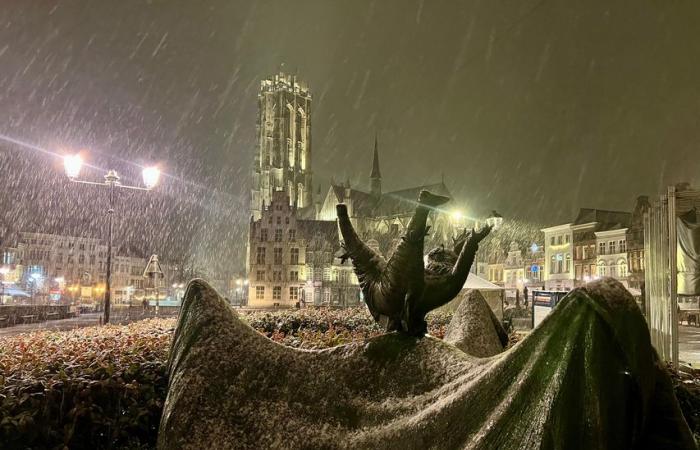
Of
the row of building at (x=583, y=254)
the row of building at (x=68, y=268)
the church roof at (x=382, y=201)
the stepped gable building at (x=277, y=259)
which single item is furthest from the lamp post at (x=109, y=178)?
the church roof at (x=382, y=201)

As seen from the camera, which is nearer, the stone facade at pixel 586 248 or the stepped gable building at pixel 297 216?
the stone facade at pixel 586 248

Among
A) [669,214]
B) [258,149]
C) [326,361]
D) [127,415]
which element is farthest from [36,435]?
[258,149]

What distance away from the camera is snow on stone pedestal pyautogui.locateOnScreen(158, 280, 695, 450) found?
1.63m

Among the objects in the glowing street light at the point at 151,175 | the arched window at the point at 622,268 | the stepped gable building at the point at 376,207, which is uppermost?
the stepped gable building at the point at 376,207

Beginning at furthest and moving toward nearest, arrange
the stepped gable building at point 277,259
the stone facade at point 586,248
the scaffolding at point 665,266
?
1. the stepped gable building at point 277,259
2. the stone facade at point 586,248
3. the scaffolding at point 665,266

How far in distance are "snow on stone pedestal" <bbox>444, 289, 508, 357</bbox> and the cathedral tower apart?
298 ft

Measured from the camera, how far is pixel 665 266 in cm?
888

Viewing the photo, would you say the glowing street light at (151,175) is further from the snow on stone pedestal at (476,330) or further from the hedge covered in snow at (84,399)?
the snow on stone pedestal at (476,330)

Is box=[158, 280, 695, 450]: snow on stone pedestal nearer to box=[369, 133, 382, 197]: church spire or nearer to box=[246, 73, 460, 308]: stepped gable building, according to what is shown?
box=[246, 73, 460, 308]: stepped gable building

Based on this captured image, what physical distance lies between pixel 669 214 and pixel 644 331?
315 inches

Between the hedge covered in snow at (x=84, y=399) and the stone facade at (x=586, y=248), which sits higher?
the stone facade at (x=586, y=248)

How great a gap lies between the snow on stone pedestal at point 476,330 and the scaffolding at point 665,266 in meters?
5.67

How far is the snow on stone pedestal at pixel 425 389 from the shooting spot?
5.35ft

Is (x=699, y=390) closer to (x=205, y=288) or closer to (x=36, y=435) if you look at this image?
(x=205, y=288)
